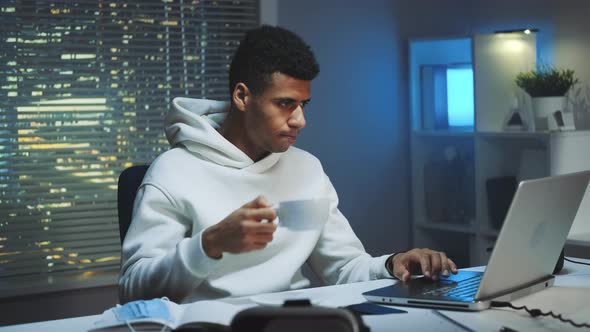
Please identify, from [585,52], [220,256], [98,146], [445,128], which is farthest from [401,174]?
[220,256]

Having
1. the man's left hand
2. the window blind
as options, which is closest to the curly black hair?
the man's left hand

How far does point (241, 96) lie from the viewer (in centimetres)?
234

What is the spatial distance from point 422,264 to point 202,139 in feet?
2.13

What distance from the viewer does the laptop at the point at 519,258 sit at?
170 centimetres

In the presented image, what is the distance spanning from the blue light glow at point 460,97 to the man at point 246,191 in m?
1.98

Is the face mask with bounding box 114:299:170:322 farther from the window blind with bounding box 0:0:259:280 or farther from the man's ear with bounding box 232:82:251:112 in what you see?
the window blind with bounding box 0:0:259:280

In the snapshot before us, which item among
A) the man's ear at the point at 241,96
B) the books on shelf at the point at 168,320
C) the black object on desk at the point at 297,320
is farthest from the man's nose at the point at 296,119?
the black object on desk at the point at 297,320

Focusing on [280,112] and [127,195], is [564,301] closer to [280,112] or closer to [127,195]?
[280,112]

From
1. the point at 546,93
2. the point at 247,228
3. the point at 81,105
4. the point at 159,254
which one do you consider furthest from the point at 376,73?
the point at 247,228

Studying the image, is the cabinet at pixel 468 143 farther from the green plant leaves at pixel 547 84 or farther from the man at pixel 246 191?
the man at pixel 246 191

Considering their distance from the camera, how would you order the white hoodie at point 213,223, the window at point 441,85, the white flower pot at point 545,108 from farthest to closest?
the window at point 441,85
the white flower pot at point 545,108
the white hoodie at point 213,223

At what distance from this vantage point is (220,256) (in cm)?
189

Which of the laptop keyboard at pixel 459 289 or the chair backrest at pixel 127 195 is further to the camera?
the chair backrest at pixel 127 195

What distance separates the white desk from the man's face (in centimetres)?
45
